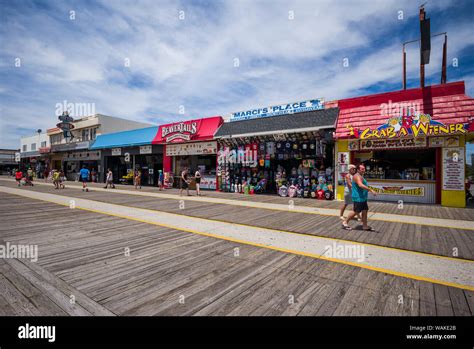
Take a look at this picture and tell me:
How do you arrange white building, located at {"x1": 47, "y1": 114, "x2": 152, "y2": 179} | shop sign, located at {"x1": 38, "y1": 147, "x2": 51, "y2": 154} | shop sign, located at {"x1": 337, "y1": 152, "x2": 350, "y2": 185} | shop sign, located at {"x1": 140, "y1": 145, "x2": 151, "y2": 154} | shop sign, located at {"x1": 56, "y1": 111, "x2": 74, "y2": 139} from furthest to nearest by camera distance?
shop sign, located at {"x1": 38, "y1": 147, "x2": 51, "y2": 154} < shop sign, located at {"x1": 56, "y1": 111, "x2": 74, "y2": 139} < white building, located at {"x1": 47, "y1": 114, "x2": 152, "y2": 179} < shop sign, located at {"x1": 140, "y1": 145, "x2": 151, "y2": 154} < shop sign, located at {"x1": 337, "y1": 152, "x2": 350, "y2": 185}

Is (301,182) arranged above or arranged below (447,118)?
below

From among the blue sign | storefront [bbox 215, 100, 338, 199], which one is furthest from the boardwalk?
the blue sign

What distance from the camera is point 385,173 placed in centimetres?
1240

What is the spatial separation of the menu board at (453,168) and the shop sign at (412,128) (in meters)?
1.15

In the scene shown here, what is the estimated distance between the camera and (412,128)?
418 inches

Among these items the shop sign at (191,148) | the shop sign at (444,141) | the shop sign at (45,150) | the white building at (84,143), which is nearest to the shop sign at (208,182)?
the shop sign at (191,148)

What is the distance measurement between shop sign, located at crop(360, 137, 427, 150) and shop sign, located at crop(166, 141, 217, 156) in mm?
10649

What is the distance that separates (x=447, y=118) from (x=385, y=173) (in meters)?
3.66

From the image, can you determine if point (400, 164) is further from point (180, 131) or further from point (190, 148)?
point (180, 131)

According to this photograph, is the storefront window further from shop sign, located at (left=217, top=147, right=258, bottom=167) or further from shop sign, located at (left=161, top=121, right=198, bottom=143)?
shop sign, located at (left=161, top=121, right=198, bottom=143)

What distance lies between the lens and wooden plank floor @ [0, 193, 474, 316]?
2760 millimetres

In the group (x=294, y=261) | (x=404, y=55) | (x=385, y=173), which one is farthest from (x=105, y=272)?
(x=404, y=55)

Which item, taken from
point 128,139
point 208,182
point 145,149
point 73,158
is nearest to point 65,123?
point 73,158
